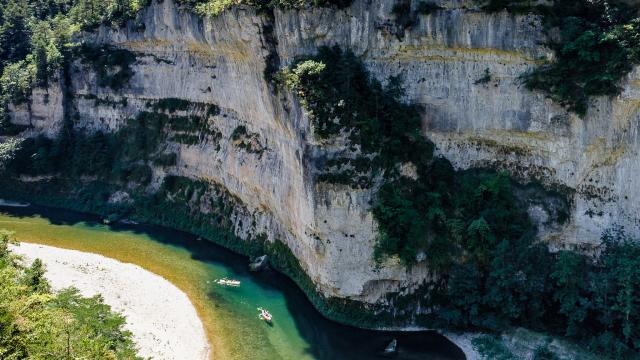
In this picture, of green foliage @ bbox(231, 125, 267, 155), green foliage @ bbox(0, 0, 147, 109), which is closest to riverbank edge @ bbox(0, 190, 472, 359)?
green foliage @ bbox(231, 125, 267, 155)

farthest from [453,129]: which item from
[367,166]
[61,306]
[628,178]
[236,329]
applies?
[61,306]

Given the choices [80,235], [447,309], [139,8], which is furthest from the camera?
[139,8]

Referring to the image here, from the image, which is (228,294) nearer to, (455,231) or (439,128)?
(455,231)

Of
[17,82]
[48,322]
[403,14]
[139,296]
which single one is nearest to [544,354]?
[403,14]

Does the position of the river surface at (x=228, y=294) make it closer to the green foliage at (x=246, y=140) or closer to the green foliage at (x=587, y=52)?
the green foliage at (x=246, y=140)

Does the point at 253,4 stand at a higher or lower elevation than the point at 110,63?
higher

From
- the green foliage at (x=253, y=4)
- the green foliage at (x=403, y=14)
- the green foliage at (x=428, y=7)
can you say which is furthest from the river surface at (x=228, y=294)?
the green foliage at (x=428, y=7)

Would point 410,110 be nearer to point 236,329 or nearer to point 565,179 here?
point 565,179
